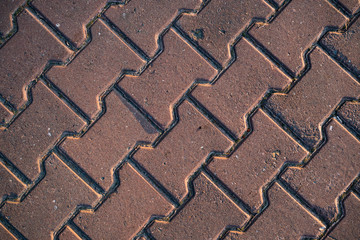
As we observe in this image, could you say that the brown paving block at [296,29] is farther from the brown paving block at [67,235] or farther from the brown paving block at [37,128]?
the brown paving block at [67,235]

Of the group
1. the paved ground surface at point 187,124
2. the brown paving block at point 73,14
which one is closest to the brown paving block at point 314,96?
the paved ground surface at point 187,124

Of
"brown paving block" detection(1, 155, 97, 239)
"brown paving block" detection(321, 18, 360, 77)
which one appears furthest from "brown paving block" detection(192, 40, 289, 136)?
"brown paving block" detection(1, 155, 97, 239)

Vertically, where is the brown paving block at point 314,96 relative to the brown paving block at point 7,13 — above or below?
above

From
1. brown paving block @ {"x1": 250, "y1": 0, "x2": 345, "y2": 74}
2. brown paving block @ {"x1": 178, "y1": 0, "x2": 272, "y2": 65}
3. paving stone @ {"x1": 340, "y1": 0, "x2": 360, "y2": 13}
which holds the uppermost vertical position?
paving stone @ {"x1": 340, "y1": 0, "x2": 360, "y2": 13}

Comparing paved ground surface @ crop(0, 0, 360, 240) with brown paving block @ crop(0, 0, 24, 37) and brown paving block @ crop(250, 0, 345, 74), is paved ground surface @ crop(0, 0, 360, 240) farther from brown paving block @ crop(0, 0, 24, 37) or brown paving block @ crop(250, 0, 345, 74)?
brown paving block @ crop(0, 0, 24, 37)

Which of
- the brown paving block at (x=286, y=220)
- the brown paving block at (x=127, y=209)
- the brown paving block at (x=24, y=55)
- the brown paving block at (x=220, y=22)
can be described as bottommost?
the brown paving block at (x=127, y=209)

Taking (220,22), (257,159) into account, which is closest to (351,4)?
(220,22)

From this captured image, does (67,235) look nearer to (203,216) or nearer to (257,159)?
(203,216)
